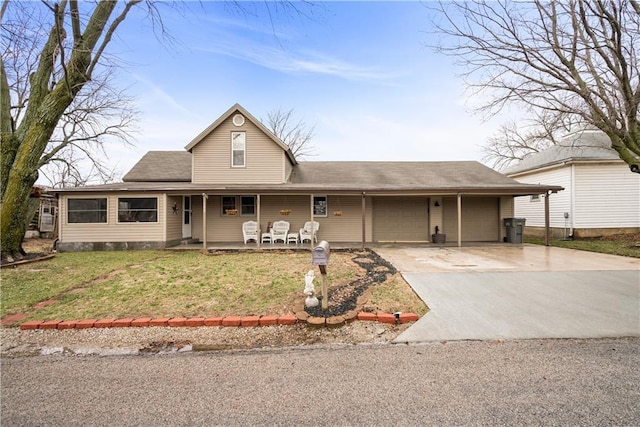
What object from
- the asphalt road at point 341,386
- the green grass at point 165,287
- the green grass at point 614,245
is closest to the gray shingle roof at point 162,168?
the green grass at point 165,287

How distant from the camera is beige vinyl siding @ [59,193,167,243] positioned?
1169cm

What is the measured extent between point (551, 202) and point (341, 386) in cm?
1731

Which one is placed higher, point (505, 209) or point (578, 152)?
point (578, 152)

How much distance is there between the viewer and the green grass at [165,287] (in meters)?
4.80

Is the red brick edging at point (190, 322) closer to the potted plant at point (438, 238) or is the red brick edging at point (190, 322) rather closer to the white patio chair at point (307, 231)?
the white patio chair at point (307, 231)

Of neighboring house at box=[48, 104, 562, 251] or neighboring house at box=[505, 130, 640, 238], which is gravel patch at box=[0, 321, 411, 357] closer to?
neighboring house at box=[48, 104, 562, 251]

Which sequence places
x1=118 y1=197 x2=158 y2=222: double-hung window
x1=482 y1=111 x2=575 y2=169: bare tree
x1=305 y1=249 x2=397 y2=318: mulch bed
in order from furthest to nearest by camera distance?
x1=482 y1=111 x2=575 y2=169: bare tree < x1=118 y1=197 x2=158 y2=222: double-hung window < x1=305 y1=249 x2=397 y2=318: mulch bed

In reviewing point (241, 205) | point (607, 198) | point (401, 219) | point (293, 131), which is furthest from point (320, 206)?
point (293, 131)

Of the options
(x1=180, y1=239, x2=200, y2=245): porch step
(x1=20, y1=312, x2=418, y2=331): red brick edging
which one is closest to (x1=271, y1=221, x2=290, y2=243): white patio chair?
(x1=180, y1=239, x2=200, y2=245): porch step

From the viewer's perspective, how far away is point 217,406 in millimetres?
2447

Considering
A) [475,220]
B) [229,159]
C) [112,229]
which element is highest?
[229,159]

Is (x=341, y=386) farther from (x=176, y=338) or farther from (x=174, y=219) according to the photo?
(x=174, y=219)

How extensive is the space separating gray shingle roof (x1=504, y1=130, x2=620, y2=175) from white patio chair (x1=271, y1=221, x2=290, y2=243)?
12.0 meters

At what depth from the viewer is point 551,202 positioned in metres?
15.5
